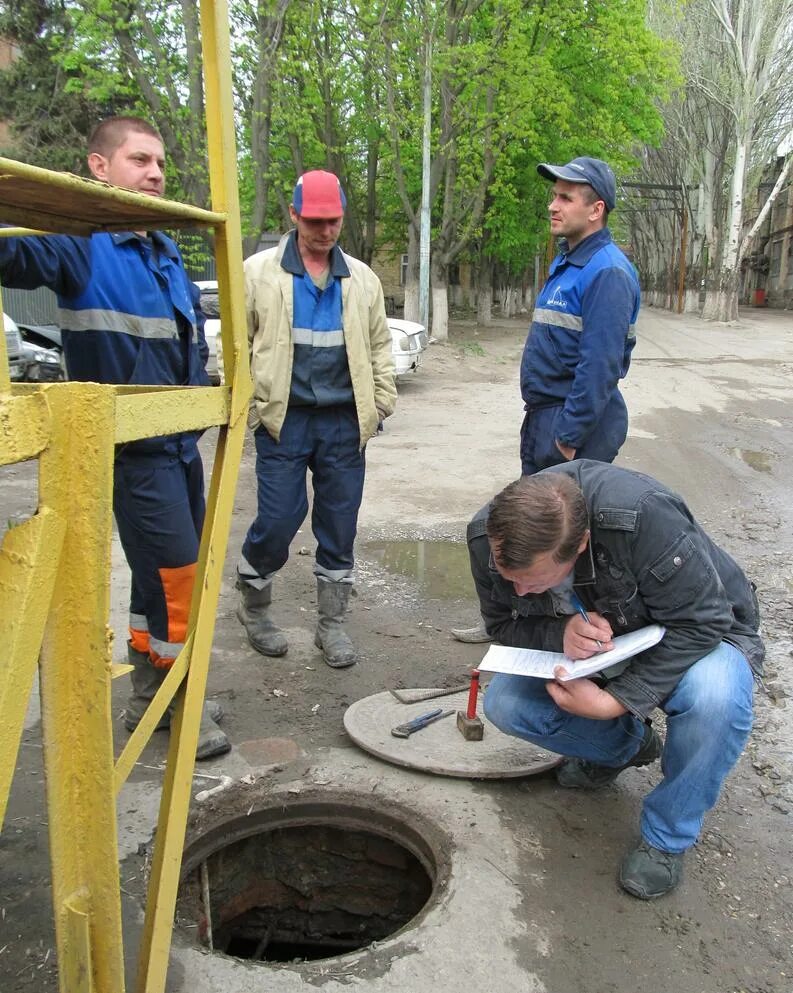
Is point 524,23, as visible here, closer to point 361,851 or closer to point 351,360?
point 351,360

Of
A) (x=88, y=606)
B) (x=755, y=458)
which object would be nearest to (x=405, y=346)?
(x=755, y=458)

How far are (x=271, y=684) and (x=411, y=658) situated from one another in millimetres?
674

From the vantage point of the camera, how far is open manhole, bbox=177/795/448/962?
269cm

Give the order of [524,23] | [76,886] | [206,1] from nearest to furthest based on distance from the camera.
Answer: [76,886], [206,1], [524,23]

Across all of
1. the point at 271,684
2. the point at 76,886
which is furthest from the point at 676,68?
the point at 76,886

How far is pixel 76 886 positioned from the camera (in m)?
1.47

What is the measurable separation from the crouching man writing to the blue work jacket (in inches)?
41.0

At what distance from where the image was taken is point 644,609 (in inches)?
92.6

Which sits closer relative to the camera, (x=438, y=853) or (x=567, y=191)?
(x=438, y=853)

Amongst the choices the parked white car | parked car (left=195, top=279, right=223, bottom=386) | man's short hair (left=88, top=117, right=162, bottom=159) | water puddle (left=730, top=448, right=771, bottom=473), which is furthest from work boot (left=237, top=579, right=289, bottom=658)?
the parked white car

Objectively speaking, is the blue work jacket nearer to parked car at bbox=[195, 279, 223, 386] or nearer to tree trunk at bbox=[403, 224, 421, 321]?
parked car at bbox=[195, 279, 223, 386]

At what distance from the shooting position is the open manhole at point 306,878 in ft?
8.82

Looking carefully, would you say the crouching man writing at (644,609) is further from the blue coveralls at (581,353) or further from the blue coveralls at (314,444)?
the blue coveralls at (314,444)

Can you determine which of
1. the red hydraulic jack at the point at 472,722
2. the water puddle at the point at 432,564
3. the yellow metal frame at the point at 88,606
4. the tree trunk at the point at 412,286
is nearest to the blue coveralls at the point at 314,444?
the red hydraulic jack at the point at 472,722
